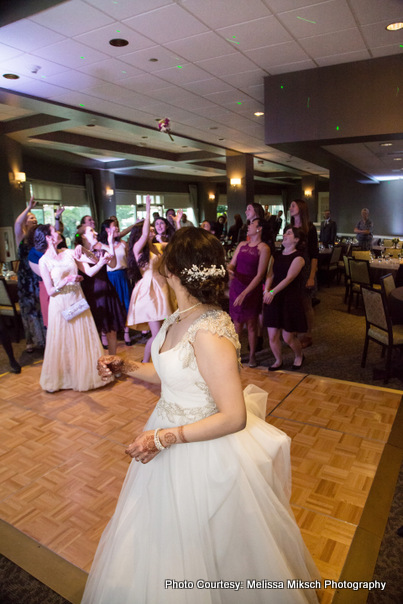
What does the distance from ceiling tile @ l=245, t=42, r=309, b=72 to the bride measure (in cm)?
398

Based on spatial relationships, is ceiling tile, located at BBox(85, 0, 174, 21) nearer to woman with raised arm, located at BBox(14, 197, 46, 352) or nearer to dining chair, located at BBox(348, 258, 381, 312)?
woman with raised arm, located at BBox(14, 197, 46, 352)

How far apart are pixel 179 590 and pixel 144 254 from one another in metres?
3.39

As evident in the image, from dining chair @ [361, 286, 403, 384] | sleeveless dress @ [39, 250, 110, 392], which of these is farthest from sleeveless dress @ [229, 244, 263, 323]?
sleeveless dress @ [39, 250, 110, 392]

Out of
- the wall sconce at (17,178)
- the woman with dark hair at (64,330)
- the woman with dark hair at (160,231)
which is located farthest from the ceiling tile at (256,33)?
the wall sconce at (17,178)

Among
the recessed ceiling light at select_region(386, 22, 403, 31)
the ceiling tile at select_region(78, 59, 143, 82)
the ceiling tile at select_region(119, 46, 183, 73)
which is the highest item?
the ceiling tile at select_region(78, 59, 143, 82)

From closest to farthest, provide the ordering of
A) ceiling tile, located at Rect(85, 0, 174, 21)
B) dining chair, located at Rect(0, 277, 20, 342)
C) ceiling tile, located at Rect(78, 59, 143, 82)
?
1. ceiling tile, located at Rect(85, 0, 174, 21)
2. ceiling tile, located at Rect(78, 59, 143, 82)
3. dining chair, located at Rect(0, 277, 20, 342)

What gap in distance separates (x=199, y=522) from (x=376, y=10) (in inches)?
169

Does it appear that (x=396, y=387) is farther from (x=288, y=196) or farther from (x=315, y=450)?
(x=288, y=196)

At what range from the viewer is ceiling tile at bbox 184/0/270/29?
342 cm

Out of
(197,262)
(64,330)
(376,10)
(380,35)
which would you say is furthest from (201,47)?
(197,262)

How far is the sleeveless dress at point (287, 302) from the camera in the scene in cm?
406

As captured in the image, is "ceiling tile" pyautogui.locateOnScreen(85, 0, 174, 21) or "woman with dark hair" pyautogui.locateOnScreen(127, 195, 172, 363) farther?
"woman with dark hair" pyautogui.locateOnScreen(127, 195, 172, 363)

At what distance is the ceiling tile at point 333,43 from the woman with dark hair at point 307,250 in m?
1.61

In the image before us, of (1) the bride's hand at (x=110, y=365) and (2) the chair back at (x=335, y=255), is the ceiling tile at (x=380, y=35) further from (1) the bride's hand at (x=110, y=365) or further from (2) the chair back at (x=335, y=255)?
(2) the chair back at (x=335, y=255)
